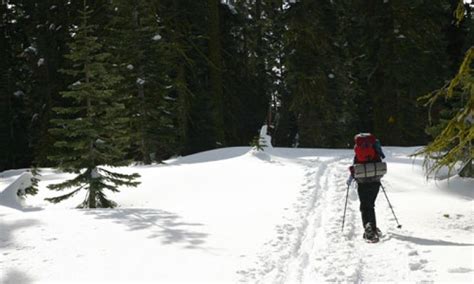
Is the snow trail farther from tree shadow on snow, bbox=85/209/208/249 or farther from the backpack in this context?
tree shadow on snow, bbox=85/209/208/249

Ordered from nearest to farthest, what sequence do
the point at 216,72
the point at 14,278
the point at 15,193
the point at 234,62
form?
the point at 14,278 < the point at 15,193 < the point at 216,72 < the point at 234,62

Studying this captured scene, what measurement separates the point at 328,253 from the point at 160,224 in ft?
10.6

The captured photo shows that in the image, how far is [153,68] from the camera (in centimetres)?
1980

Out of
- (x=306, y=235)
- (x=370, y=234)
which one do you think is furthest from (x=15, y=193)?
(x=370, y=234)

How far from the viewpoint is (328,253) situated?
748cm

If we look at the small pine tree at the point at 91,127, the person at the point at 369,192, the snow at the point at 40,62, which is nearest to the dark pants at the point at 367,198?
the person at the point at 369,192

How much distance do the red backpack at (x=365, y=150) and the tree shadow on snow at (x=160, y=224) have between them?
3.10 metres

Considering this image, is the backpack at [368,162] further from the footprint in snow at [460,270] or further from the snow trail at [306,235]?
the footprint in snow at [460,270]

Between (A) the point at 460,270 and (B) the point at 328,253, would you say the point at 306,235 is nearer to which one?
(B) the point at 328,253

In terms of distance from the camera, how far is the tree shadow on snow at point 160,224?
8.00 metres

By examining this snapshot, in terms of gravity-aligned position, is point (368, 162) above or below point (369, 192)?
above

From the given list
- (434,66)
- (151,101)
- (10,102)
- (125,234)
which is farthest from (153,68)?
(10,102)

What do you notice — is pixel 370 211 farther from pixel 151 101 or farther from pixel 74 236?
pixel 151 101

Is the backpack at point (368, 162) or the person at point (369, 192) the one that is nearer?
the person at point (369, 192)
